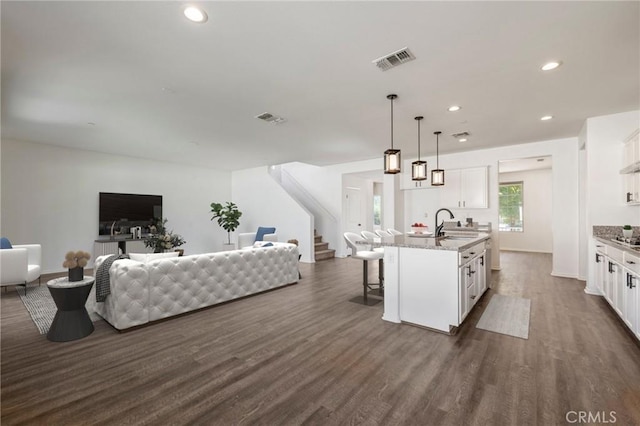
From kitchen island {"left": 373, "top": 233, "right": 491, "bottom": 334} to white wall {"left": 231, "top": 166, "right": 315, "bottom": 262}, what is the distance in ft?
14.8

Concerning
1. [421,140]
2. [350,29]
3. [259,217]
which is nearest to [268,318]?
[350,29]

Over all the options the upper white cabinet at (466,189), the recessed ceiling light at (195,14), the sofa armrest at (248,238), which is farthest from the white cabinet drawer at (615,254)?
the sofa armrest at (248,238)

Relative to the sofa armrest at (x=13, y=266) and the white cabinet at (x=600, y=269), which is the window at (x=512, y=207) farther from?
the sofa armrest at (x=13, y=266)

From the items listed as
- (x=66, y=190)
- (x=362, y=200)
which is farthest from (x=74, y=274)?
(x=362, y=200)

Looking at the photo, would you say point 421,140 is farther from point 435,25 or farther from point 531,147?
point 435,25

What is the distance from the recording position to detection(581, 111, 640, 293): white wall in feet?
14.3

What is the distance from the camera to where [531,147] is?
6160 millimetres

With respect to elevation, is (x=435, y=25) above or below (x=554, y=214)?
above

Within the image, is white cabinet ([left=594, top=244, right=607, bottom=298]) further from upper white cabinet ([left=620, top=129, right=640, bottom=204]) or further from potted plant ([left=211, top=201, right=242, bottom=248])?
potted plant ([left=211, top=201, right=242, bottom=248])

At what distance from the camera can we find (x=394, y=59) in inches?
112

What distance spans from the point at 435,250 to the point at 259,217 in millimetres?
6841

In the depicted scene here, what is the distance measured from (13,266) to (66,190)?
2835 millimetres

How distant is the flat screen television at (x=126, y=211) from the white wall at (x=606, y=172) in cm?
937

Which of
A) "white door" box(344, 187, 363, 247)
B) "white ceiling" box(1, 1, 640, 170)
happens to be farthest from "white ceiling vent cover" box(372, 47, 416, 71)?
"white door" box(344, 187, 363, 247)
